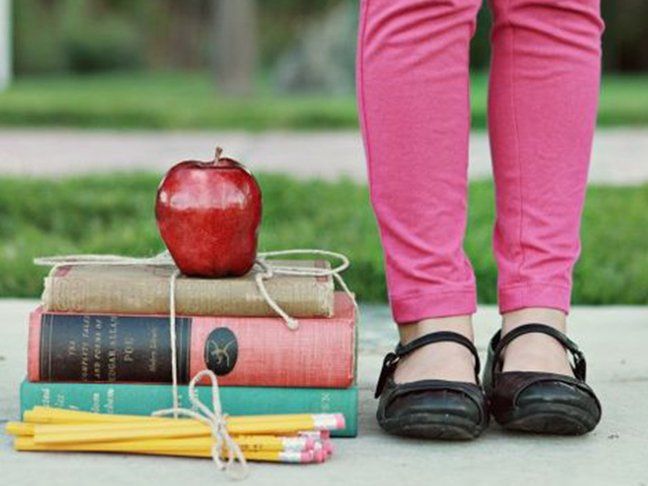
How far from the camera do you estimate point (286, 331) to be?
1.80 meters

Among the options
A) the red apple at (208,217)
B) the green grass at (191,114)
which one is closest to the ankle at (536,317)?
the red apple at (208,217)

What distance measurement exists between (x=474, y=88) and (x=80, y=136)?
5.74 m

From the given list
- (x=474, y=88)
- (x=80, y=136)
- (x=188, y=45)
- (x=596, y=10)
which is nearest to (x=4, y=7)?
(x=474, y=88)

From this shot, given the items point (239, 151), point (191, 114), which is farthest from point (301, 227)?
point (191, 114)

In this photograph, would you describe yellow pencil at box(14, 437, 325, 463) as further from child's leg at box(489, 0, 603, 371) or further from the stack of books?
child's leg at box(489, 0, 603, 371)

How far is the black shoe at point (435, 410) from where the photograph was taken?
1.79 m

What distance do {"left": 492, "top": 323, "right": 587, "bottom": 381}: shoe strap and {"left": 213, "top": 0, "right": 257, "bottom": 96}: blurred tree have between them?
10620mm

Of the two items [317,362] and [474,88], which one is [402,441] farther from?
[474,88]

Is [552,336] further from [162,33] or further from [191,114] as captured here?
[162,33]

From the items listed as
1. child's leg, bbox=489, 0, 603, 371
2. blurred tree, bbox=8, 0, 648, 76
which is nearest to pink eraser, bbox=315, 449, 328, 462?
child's leg, bbox=489, 0, 603, 371

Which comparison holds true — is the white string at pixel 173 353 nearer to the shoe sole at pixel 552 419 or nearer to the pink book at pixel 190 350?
the pink book at pixel 190 350

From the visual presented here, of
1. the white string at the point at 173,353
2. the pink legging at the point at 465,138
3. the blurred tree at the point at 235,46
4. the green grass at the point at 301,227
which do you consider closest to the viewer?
the white string at the point at 173,353

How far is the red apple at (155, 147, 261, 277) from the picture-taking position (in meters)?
1.85

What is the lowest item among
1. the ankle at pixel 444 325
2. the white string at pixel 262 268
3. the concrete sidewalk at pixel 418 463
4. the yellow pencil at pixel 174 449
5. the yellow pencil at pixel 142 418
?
the concrete sidewalk at pixel 418 463
